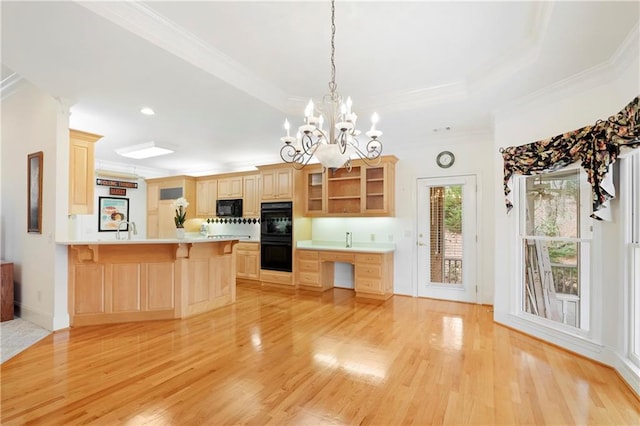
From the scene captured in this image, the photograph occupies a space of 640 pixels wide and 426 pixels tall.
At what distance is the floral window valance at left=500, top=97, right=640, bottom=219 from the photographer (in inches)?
94.9

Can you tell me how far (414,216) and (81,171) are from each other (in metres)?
5.07

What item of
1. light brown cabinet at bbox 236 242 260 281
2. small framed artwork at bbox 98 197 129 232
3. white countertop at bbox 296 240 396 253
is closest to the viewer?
white countertop at bbox 296 240 396 253

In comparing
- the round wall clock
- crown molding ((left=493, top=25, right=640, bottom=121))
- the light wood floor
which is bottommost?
the light wood floor

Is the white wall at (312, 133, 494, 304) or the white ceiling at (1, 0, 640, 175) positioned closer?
the white ceiling at (1, 0, 640, 175)

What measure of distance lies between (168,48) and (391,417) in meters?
3.33

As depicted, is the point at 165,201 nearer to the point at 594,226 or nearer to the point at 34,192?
the point at 34,192

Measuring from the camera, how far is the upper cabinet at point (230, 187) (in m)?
7.00

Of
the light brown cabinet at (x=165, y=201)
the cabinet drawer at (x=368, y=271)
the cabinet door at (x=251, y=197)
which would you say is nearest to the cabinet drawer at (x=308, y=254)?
the cabinet drawer at (x=368, y=271)

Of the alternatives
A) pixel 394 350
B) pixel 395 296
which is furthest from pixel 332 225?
pixel 394 350

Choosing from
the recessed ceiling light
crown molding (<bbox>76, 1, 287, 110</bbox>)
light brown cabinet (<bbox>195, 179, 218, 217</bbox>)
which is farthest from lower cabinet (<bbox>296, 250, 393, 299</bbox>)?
the recessed ceiling light

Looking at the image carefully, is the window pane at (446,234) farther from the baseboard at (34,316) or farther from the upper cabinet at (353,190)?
the baseboard at (34,316)

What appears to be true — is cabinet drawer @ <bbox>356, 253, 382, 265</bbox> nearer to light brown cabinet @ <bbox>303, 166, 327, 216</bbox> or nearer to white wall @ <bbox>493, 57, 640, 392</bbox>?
light brown cabinet @ <bbox>303, 166, 327, 216</bbox>

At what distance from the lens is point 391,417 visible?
79.6 inches

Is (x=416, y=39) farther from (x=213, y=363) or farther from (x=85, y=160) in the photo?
(x=85, y=160)
